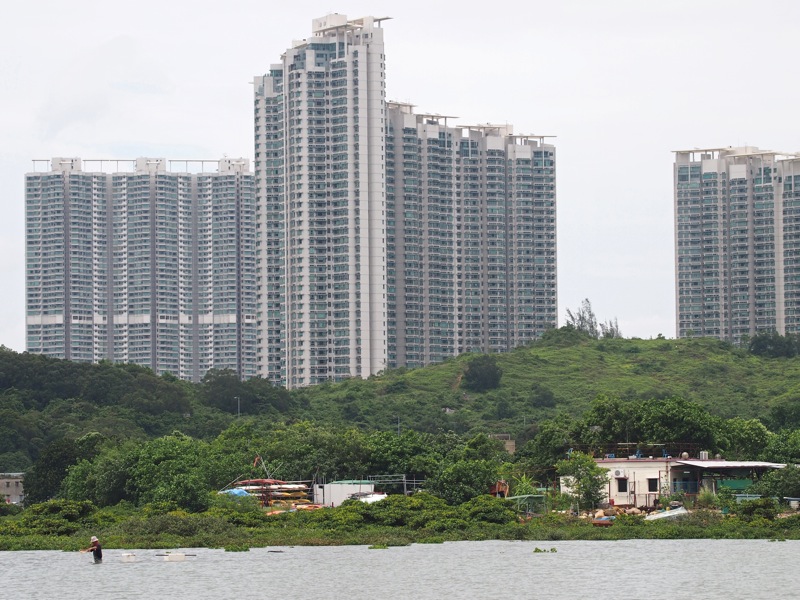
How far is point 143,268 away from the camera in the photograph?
493 ft

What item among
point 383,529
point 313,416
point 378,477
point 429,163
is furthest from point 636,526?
point 429,163

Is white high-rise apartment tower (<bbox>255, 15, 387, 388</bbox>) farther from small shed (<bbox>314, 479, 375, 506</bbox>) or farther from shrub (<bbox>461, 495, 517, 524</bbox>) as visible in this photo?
shrub (<bbox>461, 495, 517, 524</bbox>)

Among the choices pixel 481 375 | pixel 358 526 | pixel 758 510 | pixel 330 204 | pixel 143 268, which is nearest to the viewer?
pixel 758 510

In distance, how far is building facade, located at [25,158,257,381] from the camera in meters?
150

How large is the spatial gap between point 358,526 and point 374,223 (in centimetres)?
6117

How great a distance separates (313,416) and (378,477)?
35759mm

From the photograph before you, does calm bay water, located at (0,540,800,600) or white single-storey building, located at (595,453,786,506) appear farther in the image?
white single-storey building, located at (595,453,786,506)

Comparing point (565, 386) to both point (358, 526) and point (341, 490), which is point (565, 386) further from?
point (358, 526)

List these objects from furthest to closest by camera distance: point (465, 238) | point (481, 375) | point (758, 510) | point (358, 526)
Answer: point (465, 238) → point (481, 375) → point (358, 526) → point (758, 510)

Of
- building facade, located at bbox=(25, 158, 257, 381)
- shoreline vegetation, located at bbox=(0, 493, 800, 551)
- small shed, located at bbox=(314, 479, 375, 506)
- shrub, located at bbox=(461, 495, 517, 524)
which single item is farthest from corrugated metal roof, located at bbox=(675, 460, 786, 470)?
building facade, located at bbox=(25, 158, 257, 381)

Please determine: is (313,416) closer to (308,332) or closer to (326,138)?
(308,332)

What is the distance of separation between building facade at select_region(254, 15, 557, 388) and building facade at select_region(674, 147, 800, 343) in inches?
485

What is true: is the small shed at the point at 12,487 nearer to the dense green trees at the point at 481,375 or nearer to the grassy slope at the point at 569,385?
the grassy slope at the point at 569,385

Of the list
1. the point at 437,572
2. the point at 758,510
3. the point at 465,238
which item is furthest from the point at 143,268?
the point at 437,572
